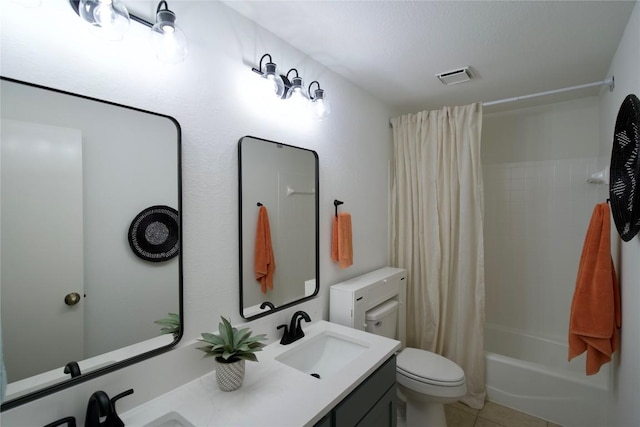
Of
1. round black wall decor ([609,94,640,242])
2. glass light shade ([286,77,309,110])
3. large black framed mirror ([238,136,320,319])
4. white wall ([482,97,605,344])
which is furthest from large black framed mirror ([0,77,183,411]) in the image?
white wall ([482,97,605,344])

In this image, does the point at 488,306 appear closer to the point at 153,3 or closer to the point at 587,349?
the point at 587,349

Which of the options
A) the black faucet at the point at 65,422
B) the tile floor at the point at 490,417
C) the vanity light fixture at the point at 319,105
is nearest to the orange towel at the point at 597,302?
the tile floor at the point at 490,417

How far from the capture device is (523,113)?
274 centimetres

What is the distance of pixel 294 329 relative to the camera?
1.57 metres

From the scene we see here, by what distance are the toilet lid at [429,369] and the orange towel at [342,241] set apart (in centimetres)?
75

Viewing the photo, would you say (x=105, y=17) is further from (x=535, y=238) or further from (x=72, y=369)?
(x=535, y=238)

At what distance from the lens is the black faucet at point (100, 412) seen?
86 cm

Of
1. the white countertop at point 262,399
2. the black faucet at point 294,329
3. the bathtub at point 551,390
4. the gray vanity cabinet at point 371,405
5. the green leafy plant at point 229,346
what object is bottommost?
the bathtub at point 551,390

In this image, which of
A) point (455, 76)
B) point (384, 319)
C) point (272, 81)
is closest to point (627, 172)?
point (455, 76)

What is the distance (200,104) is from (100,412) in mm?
1106

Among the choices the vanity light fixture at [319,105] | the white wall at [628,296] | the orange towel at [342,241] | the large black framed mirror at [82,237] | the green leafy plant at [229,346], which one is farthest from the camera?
the orange towel at [342,241]

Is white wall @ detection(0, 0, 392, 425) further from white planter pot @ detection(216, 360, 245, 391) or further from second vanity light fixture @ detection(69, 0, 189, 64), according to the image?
white planter pot @ detection(216, 360, 245, 391)

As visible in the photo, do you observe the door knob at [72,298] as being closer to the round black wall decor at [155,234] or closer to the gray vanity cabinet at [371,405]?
the round black wall decor at [155,234]

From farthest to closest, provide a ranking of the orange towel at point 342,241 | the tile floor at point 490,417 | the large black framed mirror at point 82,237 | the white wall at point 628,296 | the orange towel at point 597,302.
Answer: the tile floor at point 490,417 → the orange towel at point 342,241 → the orange towel at point 597,302 → the white wall at point 628,296 → the large black framed mirror at point 82,237
